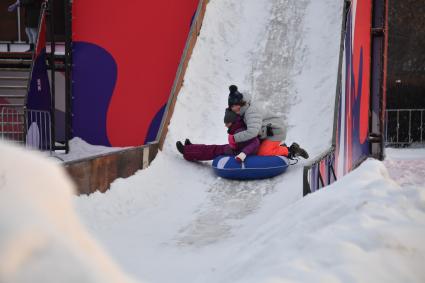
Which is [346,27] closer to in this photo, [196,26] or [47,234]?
[196,26]

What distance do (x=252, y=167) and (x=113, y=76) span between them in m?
3.28

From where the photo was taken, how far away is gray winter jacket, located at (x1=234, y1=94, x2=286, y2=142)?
5.91 m

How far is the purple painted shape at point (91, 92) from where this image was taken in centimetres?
A: 812

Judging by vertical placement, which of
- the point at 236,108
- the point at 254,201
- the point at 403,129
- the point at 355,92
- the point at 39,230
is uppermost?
the point at 355,92

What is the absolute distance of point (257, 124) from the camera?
5918 millimetres

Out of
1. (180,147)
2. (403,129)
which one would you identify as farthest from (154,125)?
(403,129)

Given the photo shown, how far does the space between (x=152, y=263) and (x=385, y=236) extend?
1.77m

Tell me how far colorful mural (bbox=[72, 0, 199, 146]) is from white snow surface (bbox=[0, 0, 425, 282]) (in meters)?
0.58

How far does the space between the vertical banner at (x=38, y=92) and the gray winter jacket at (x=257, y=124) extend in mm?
2768

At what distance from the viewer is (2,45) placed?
44.7 ft

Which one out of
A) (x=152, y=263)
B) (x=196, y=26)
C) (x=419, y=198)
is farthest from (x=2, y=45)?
(x=419, y=198)

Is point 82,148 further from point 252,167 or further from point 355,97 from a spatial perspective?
point 355,97

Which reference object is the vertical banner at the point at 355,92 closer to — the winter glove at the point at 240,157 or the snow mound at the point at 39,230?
the winter glove at the point at 240,157

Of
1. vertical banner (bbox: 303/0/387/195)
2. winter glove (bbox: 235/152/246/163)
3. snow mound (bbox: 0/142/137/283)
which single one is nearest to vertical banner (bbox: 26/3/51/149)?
winter glove (bbox: 235/152/246/163)
